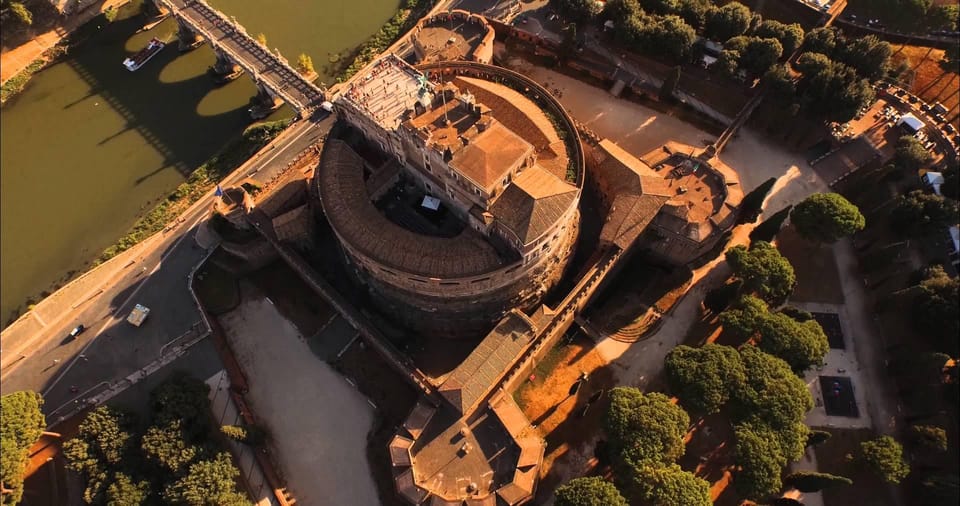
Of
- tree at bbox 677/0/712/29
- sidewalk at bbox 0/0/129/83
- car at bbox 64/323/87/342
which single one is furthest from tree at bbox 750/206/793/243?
sidewalk at bbox 0/0/129/83

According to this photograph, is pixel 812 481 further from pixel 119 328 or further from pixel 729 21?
pixel 119 328

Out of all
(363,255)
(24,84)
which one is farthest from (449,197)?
(24,84)

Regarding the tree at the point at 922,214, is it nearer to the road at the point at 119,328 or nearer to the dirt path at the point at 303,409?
the dirt path at the point at 303,409

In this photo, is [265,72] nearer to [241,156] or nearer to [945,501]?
[241,156]

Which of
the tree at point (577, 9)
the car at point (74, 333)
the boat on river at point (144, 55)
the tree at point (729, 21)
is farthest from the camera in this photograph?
the boat on river at point (144, 55)

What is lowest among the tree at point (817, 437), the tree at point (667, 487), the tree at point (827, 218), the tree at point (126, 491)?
the tree at point (126, 491)

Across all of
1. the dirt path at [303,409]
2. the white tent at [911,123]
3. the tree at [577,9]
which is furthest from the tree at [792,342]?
the tree at [577,9]

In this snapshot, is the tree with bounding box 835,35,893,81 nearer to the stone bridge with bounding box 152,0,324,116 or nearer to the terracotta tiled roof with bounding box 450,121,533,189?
the terracotta tiled roof with bounding box 450,121,533,189
